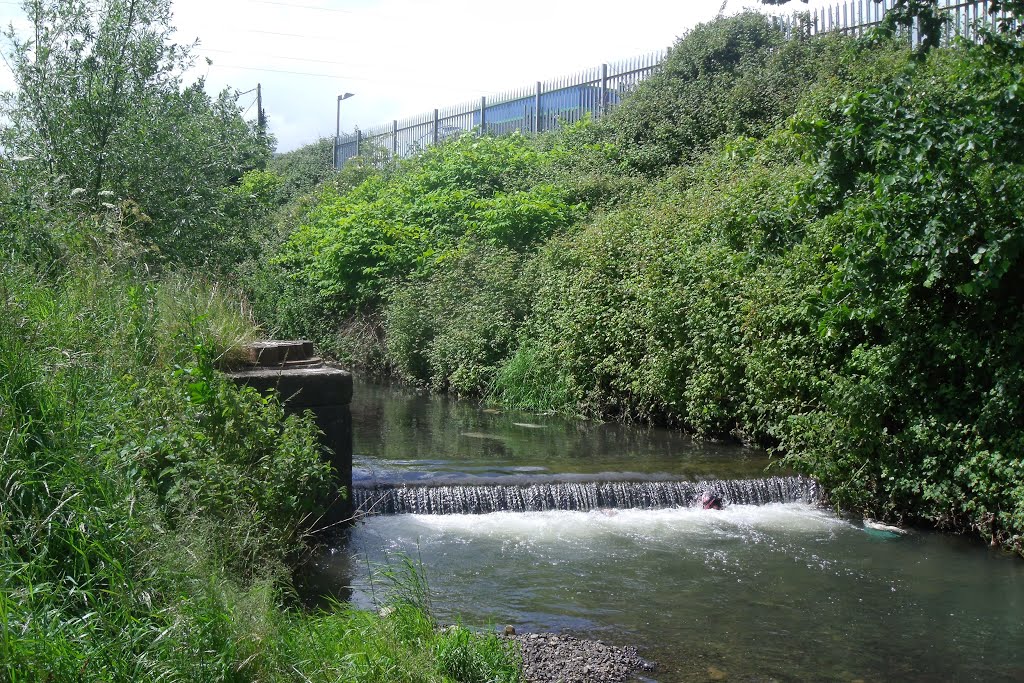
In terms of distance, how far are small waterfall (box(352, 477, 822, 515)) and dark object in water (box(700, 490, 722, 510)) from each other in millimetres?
84

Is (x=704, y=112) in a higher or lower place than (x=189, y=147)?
higher

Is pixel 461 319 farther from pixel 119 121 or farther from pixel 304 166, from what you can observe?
pixel 304 166

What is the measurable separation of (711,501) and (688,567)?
2.01 m

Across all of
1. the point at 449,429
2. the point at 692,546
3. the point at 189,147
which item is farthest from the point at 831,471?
the point at 189,147

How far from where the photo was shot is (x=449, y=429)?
13.3 metres

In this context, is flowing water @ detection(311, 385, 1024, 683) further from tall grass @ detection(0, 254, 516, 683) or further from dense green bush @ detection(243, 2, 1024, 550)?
tall grass @ detection(0, 254, 516, 683)

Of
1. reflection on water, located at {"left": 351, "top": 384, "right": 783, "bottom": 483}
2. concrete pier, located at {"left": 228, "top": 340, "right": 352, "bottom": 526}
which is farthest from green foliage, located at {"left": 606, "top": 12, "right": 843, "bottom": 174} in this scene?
concrete pier, located at {"left": 228, "top": 340, "right": 352, "bottom": 526}

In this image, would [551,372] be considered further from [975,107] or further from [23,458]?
[23,458]

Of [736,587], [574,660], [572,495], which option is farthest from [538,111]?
[574,660]

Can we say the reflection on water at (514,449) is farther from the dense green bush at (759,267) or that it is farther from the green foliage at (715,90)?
the green foliage at (715,90)

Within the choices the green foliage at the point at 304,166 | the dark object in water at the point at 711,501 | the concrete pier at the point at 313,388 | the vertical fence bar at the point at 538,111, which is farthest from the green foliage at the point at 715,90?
the green foliage at the point at 304,166

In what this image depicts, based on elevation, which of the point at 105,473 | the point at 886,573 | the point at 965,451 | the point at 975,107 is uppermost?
the point at 975,107

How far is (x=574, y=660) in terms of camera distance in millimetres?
5223

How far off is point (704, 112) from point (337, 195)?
12.1 m
